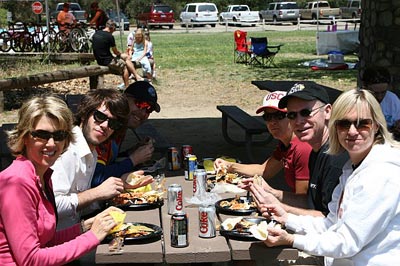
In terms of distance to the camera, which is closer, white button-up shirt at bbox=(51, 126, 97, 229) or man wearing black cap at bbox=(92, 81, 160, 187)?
white button-up shirt at bbox=(51, 126, 97, 229)

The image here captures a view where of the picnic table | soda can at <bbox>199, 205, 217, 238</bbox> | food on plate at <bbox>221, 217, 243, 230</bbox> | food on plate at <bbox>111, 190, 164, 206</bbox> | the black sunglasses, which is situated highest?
the black sunglasses

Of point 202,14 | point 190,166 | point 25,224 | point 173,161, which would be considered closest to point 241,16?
point 202,14

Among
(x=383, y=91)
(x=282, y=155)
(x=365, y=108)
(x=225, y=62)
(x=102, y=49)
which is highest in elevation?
(x=365, y=108)

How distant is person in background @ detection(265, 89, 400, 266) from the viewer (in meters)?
2.67

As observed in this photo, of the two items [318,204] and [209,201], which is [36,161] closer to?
[209,201]

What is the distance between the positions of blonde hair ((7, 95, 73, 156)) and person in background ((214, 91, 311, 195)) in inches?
55.6

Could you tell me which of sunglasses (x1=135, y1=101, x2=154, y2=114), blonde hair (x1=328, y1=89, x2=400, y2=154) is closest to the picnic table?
blonde hair (x1=328, y1=89, x2=400, y2=154)

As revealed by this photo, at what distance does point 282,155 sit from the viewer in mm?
4273

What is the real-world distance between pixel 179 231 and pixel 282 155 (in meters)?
1.50

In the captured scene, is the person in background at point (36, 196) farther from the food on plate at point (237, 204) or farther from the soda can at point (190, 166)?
the soda can at point (190, 166)

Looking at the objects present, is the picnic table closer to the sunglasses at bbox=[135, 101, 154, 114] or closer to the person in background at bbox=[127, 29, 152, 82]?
the sunglasses at bbox=[135, 101, 154, 114]

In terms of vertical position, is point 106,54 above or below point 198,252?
below

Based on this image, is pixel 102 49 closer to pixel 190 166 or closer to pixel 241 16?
pixel 190 166

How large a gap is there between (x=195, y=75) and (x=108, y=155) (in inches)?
511
